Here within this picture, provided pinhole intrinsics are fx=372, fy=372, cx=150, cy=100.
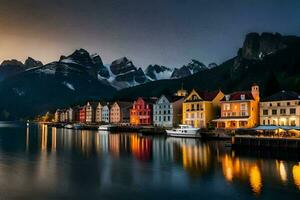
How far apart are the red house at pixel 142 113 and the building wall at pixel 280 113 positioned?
5311 centimetres

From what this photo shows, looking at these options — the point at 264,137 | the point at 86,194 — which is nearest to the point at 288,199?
the point at 86,194

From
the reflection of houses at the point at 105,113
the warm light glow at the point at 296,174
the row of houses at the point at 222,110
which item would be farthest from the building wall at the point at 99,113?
the warm light glow at the point at 296,174

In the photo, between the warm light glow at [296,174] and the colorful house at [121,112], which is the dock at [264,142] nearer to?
the warm light glow at [296,174]

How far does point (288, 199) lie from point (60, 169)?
28191 mm

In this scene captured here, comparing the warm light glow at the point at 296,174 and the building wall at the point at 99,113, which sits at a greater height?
the building wall at the point at 99,113

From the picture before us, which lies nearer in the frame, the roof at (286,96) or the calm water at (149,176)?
the calm water at (149,176)

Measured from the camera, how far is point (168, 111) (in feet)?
401

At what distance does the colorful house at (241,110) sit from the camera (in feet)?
299

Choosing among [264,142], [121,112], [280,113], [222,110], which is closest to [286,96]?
[280,113]

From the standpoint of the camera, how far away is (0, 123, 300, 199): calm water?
3419cm

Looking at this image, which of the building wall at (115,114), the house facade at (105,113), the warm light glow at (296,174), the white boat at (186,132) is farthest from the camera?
the house facade at (105,113)

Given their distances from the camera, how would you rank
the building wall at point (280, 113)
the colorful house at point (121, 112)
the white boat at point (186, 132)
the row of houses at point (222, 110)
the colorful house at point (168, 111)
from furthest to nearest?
the colorful house at point (121, 112), the colorful house at point (168, 111), the white boat at point (186, 132), the row of houses at point (222, 110), the building wall at point (280, 113)

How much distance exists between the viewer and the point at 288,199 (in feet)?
104

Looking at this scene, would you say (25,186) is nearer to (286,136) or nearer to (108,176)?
(108,176)
